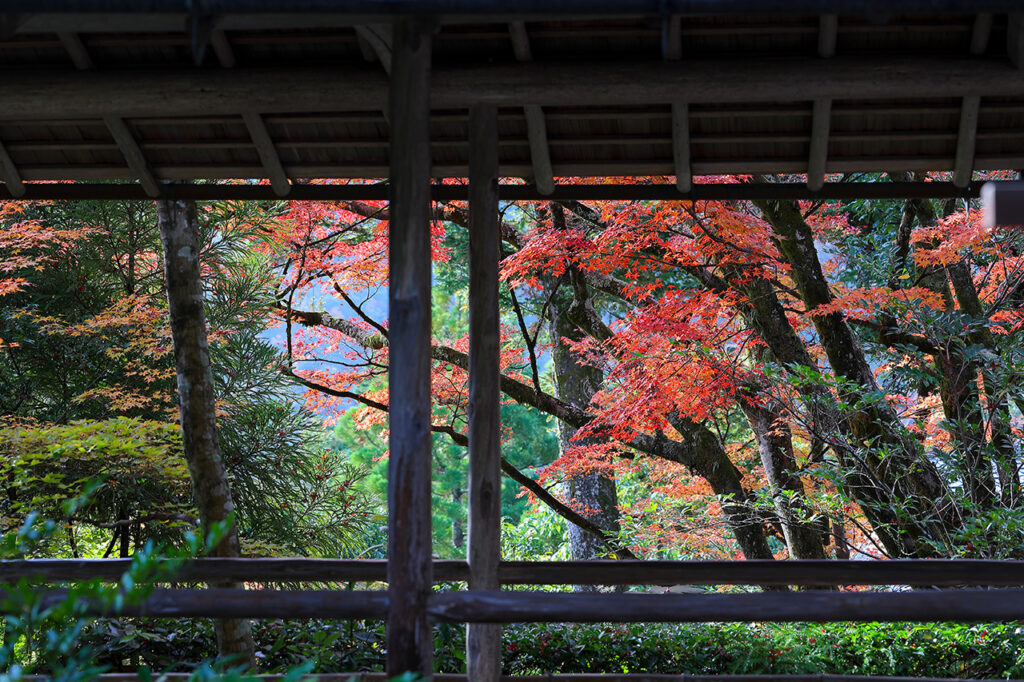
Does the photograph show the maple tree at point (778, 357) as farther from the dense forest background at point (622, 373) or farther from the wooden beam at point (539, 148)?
the wooden beam at point (539, 148)

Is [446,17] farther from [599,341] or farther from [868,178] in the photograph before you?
[868,178]

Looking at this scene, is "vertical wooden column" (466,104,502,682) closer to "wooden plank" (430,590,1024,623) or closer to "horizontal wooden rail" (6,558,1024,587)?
"horizontal wooden rail" (6,558,1024,587)

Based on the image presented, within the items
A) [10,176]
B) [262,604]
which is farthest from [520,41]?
[10,176]

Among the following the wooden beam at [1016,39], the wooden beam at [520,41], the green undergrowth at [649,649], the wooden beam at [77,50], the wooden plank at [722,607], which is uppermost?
the wooden beam at [77,50]

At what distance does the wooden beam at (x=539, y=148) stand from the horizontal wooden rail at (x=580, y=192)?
42 millimetres

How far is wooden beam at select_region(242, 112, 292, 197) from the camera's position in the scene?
3379 millimetres

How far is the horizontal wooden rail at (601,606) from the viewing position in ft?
8.40

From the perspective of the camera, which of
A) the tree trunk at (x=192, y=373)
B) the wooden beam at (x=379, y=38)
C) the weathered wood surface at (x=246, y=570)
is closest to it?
the wooden beam at (x=379, y=38)

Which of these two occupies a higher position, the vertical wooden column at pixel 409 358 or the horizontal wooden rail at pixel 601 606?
the vertical wooden column at pixel 409 358

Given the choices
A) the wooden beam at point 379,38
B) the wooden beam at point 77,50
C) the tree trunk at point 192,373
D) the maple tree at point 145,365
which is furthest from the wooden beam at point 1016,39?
the maple tree at point 145,365

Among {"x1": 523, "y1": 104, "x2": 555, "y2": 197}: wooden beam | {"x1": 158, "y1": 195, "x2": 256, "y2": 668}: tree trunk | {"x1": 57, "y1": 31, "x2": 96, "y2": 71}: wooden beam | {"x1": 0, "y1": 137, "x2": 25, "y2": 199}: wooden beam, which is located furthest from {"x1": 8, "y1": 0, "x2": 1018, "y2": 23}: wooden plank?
{"x1": 158, "y1": 195, "x2": 256, "y2": 668}: tree trunk

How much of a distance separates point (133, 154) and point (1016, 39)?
3256 mm

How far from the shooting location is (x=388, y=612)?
2.53 metres

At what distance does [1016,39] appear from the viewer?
279cm
